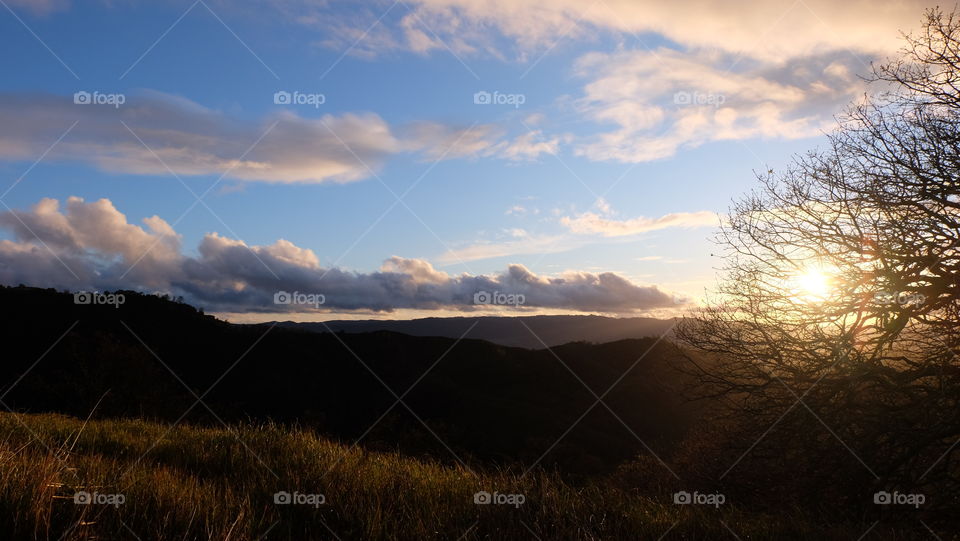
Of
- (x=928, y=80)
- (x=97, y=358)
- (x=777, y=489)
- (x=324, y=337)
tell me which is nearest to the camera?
(x=928, y=80)

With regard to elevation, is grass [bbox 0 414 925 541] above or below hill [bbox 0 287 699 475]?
above

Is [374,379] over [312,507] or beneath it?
beneath

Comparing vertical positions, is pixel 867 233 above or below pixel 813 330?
above

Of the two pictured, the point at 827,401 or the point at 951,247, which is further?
the point at 827,401

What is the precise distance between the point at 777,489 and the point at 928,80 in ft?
29.2

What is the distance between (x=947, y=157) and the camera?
10828mm

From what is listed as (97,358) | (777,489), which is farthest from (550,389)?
(777,489)

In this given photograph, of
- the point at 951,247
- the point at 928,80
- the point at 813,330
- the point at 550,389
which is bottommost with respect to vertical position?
the point at 550,389

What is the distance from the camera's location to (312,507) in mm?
4199

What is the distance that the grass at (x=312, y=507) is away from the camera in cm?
338

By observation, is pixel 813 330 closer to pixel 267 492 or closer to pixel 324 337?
pixel 267 492

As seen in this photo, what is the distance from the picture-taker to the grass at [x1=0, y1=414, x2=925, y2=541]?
3385 mm

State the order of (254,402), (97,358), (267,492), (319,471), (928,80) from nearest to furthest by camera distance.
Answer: (267,492) < (319,471) < (928,80) < (97,358) < (254,402)

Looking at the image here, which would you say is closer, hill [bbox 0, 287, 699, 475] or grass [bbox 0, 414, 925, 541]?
grass [bbox 0, 414, 925, 541]
